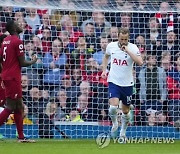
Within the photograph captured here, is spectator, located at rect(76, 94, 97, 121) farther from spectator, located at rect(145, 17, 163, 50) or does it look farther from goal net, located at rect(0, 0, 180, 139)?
spectator, located at rect(145, 17, 163, 50)

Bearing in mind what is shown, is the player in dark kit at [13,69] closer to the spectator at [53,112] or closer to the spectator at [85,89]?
the spectator at [53,112]

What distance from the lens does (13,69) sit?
11.7 meters

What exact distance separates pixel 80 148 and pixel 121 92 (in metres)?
1.90

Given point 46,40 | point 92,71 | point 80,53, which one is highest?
point 46,40

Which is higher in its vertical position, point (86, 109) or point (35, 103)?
point (35, 103)

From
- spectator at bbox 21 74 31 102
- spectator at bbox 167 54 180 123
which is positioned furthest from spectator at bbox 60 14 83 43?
spectator at bbox 167 54 180 123

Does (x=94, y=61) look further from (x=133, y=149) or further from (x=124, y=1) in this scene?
(x=133, y=149)

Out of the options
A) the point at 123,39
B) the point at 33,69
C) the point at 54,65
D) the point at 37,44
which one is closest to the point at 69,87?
the point at 54,65

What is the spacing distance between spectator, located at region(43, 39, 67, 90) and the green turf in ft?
8.55

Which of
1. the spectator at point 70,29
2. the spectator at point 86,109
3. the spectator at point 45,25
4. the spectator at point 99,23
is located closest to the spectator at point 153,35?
the spectator at point 99,23

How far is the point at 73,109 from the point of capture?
1420 centimetres

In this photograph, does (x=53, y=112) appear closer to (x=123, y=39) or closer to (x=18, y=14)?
(x=18, y=14)

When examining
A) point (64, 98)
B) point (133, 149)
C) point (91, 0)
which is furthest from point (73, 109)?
point (133, 149)

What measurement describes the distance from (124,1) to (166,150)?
17.2ft
